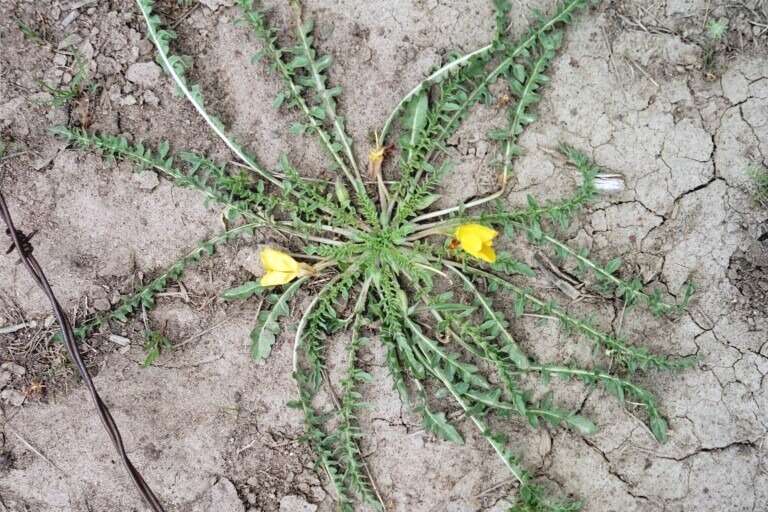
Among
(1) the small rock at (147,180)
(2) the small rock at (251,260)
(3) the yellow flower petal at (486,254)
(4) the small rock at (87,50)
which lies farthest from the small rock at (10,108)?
(3) the yellow flower petal at (486,254)

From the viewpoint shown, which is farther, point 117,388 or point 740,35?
point 117,388

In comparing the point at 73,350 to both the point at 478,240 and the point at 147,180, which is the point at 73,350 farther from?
the point at 478,240

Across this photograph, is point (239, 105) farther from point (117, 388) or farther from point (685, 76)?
point (685, 76)

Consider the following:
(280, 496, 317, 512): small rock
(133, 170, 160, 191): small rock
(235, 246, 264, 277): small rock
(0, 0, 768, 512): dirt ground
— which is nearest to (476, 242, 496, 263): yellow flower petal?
(0, 0, 768, 512): dirt ground

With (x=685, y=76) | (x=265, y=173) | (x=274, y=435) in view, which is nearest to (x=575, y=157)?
(x=685, y=76)

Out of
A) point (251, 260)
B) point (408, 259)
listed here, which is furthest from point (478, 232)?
point (251, 260)

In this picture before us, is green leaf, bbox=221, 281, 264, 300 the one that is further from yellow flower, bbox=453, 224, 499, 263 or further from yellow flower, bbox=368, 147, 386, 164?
yellow flower, bbox=453, 224, 499, 263
